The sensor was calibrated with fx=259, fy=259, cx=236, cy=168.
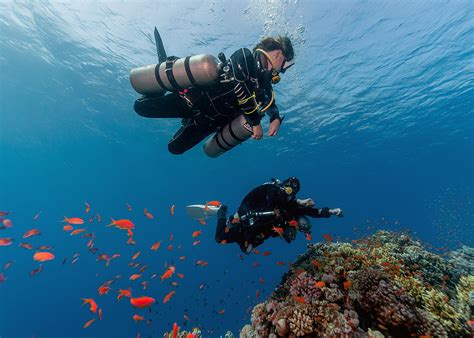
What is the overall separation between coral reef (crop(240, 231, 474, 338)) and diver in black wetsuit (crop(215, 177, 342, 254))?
3.26ft

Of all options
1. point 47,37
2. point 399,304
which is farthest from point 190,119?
point 47,37

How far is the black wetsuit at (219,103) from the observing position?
16.5 feet

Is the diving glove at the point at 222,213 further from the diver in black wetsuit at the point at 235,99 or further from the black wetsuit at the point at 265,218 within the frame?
the diver in black wetsuit at the point at 235,99

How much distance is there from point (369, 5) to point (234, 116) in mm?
13919

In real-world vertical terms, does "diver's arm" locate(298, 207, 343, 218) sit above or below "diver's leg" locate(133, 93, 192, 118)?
below

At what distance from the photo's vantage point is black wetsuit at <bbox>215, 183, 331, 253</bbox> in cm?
671

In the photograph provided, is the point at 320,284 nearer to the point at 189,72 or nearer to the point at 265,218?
the point at 265,218

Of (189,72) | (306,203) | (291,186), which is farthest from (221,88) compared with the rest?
(306,203)

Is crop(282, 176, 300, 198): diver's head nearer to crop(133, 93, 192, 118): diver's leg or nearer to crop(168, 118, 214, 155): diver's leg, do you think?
crop(168, 118, 214, 155): diver's leg

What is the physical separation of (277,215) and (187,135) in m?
3.15

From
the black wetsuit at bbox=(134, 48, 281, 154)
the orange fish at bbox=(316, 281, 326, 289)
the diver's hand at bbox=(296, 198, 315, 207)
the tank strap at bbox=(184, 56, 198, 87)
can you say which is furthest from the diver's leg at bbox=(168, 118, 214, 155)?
the orange fish at bbox=(316, 281, 326, 289)

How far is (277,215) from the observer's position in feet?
21.5

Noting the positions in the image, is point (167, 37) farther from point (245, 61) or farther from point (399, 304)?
point (399, 304)

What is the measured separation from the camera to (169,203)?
84500 millimetres
